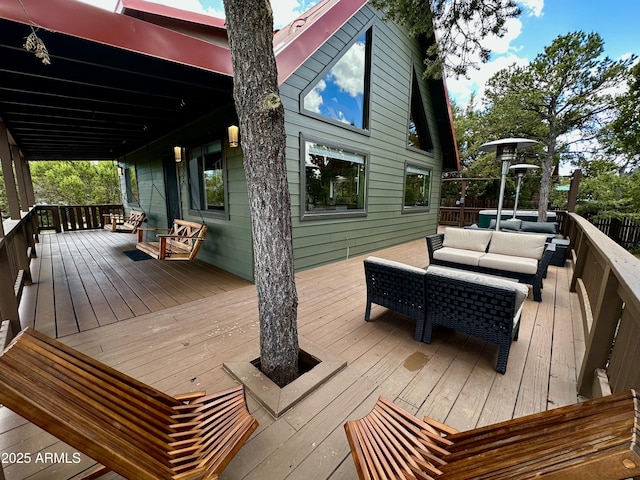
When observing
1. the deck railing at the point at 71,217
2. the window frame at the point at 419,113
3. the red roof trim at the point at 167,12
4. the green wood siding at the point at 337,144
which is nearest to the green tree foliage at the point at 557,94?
the window frame at the point at 419,113

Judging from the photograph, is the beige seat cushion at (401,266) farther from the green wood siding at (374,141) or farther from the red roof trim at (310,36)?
the red roof trim at (310,36)

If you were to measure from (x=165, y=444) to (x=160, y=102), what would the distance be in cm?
436

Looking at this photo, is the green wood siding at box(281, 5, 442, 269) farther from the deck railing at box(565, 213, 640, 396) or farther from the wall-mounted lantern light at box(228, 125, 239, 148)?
the deck railing at box(565, 213, 640, 396)

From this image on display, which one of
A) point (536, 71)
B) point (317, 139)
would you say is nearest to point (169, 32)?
point (317, 139)

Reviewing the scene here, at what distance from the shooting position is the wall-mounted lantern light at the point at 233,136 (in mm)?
3591

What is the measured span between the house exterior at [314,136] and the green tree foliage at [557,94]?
468cm

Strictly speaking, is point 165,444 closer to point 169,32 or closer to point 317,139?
point 169,32

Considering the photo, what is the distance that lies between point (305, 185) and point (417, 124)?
16.4 ft

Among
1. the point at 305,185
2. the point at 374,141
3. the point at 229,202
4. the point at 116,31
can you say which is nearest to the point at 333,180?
the point at 305,185

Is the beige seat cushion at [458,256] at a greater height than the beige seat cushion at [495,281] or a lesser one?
lesser

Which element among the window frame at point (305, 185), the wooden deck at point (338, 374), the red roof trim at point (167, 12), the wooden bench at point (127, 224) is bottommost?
the wooden deck at point (338, 374)

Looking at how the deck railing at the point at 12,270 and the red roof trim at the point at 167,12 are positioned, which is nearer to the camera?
the deck railing at the point at 12,270

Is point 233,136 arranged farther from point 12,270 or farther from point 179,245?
point 12,270

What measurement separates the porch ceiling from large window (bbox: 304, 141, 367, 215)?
5.22 ft
